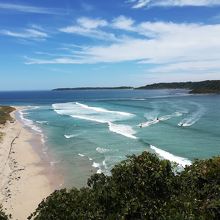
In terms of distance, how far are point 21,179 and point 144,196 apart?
21640 mm

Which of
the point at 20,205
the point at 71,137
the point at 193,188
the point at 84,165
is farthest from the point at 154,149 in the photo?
the point at 193,188

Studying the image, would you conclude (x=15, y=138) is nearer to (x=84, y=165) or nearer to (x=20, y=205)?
(x=84, y=165)

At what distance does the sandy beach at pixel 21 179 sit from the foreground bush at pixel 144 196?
12132 mm

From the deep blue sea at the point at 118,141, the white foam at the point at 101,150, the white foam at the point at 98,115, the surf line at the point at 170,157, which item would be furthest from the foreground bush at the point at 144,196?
the white foam at the point at 98,115

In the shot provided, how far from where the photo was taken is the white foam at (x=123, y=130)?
52084 mm

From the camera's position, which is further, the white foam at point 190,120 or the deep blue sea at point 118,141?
the white foam at point 190,120

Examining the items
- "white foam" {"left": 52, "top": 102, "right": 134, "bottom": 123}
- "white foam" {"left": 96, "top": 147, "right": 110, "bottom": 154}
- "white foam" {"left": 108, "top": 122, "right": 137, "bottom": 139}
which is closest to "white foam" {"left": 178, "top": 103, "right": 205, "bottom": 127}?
"white foam" {"left": 108, "top": 122, "right": 137, "bottom": 139}

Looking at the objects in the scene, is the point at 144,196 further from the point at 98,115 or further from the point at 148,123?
the point at 98,115

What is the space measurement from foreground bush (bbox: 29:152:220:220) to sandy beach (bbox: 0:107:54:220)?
12.1 m

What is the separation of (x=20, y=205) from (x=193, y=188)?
621 inches

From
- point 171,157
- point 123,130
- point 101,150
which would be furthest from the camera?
point 123,130

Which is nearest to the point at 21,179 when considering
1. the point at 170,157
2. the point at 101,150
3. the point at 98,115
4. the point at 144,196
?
the point at 101,150

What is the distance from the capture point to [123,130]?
56.5m

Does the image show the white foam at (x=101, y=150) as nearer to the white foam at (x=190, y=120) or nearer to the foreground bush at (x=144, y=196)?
the white foam at (x=190, y=120)
